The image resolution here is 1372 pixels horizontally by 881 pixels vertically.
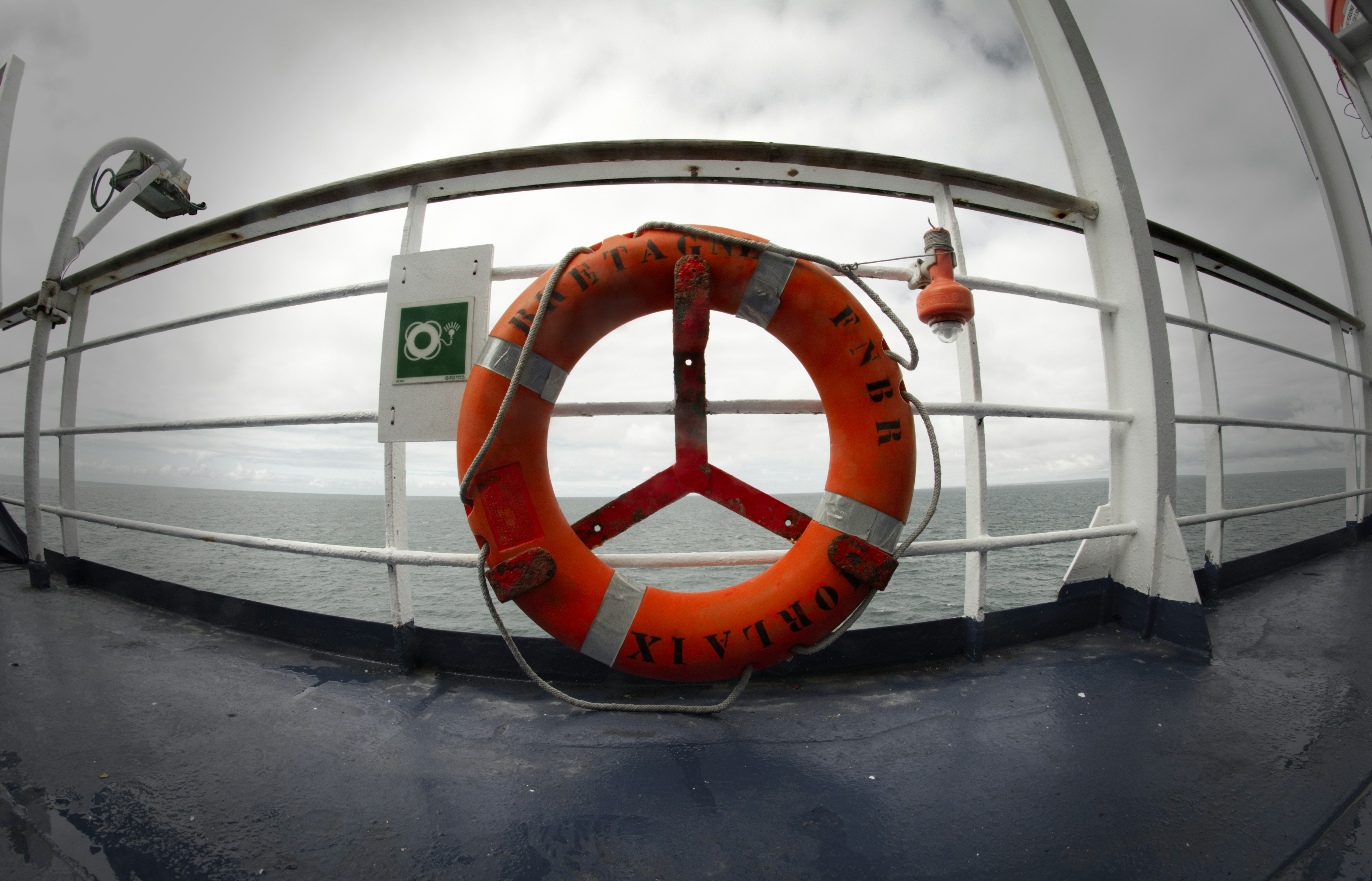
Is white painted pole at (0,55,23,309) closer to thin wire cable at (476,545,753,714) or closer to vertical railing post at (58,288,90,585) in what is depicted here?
vertical railing post at (58,288,90,585)

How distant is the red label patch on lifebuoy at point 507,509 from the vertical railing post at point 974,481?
107cm

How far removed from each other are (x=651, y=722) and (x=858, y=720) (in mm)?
434

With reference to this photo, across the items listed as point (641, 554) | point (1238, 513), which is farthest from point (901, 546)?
point (1238, 513)

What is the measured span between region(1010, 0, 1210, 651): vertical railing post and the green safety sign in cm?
191

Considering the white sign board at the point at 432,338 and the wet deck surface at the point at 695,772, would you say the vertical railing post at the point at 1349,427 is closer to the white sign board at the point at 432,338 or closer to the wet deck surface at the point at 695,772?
the wet deck surface at the point at 695,772

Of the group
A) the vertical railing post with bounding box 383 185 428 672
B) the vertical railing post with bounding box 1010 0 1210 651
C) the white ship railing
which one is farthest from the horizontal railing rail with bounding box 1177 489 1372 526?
the vertical railing post with bounding box 383 185 428 672

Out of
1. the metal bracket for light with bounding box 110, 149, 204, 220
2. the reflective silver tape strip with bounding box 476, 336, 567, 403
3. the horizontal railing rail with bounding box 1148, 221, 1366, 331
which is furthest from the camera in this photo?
the metal bracket for light with bounding box 110, 149, 204, 220

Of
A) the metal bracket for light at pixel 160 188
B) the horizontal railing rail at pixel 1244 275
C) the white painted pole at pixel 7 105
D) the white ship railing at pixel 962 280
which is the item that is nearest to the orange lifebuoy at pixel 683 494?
the white ship railing at pixel 962 280

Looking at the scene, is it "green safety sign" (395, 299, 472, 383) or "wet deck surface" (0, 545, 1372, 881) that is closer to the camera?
"wet deck surface" (0, 545, 1372, 881)

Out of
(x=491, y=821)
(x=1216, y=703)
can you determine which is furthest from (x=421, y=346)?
(x=1216, y=703)

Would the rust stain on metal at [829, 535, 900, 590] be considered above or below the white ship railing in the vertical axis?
below

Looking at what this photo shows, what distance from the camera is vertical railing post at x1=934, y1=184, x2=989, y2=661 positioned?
51.3 inches

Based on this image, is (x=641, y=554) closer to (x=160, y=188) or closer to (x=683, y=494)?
(x=683, y=494)

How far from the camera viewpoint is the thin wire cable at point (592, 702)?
900 mm
